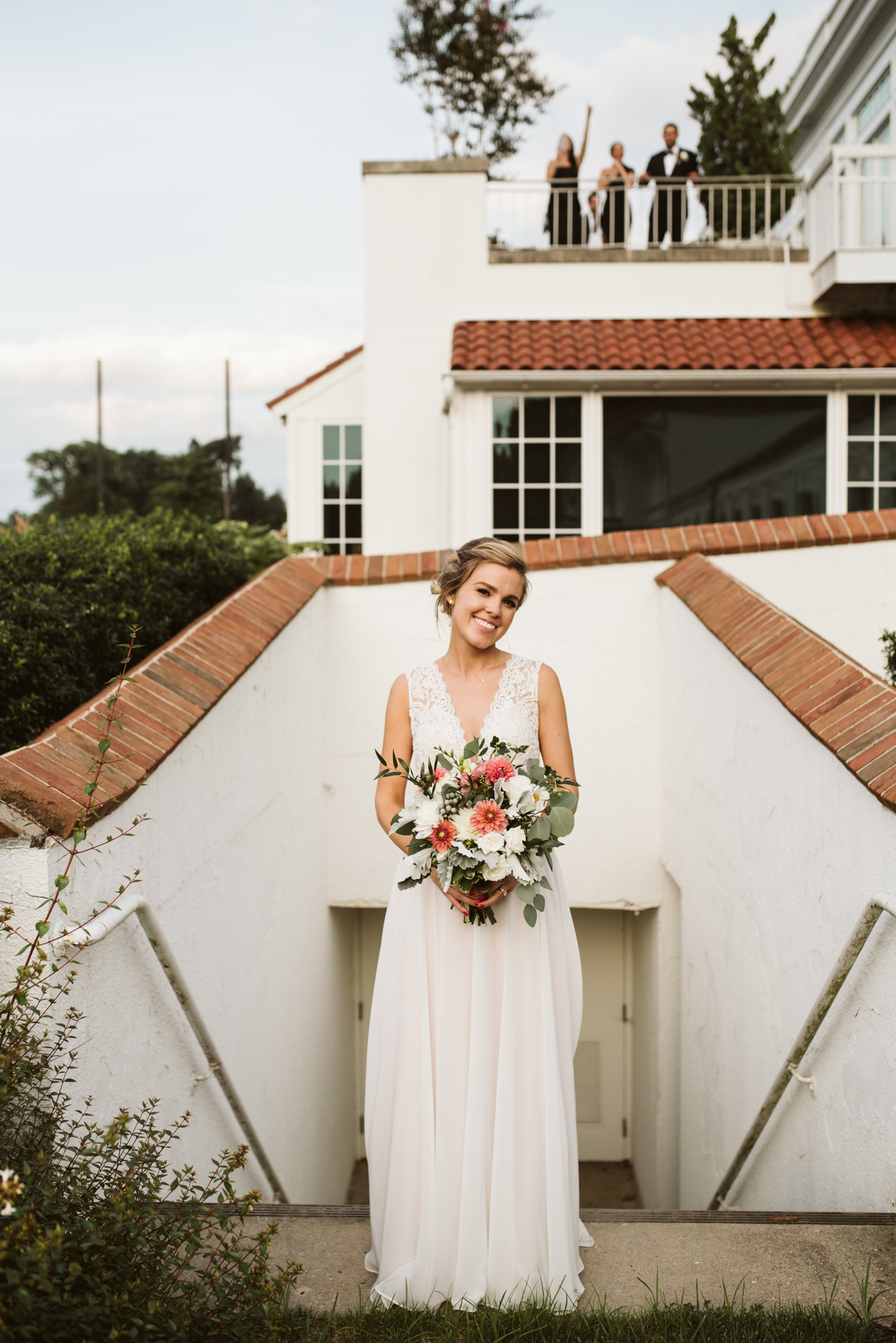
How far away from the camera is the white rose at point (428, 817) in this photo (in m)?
2.42

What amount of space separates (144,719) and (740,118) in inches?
575

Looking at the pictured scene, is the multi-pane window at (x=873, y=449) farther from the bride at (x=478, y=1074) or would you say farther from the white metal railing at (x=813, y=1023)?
the bride at (x=478, y=1074)

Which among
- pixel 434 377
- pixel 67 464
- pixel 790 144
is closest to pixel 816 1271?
pixel 434 377

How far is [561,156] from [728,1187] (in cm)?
1007

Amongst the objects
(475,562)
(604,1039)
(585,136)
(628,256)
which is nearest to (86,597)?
(475,562)

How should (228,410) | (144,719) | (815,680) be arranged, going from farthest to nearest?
(228,410), (815,680), (144,719)

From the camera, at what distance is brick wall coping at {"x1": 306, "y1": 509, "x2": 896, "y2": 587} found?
5855 millimetres

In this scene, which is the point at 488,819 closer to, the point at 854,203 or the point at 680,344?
the point at 680,344

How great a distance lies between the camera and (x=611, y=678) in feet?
19.8

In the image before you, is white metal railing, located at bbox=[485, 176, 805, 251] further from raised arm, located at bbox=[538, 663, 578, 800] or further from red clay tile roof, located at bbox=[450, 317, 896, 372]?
raised arm, located at bbox=[538, 663, 578, 800]

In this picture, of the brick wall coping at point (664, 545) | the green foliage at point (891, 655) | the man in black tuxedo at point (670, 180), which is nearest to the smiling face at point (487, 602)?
Answer: the green foliage at point (891, 655)

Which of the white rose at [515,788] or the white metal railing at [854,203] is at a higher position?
the white metal railing at [854,203]

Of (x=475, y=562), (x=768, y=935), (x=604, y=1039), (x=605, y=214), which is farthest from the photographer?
(x=605, y=214)

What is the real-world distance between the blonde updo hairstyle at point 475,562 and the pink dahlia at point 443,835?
69 centimetres
